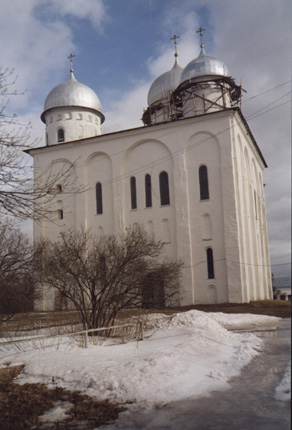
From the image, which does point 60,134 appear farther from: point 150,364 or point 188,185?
point 150,364

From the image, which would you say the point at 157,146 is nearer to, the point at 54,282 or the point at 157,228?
the point at 157,228

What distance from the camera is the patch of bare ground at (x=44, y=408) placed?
5.72 metres

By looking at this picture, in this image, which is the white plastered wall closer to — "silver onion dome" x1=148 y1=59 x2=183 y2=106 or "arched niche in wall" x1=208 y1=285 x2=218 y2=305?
"arched niche in wall" x1=208 y1=285 x2=218 y2=305

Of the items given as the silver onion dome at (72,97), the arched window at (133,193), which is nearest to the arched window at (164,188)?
the arched window at (133,193)

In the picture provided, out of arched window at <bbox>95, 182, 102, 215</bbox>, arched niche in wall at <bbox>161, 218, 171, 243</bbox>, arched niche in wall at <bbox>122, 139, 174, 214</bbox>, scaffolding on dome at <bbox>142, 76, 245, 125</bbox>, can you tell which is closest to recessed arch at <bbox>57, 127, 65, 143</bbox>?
arched window at <bbox>95, 182, 102, 215</bbox>

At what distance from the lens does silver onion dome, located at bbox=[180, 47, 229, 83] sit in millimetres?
33000

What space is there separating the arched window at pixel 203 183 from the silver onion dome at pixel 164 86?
10617mm

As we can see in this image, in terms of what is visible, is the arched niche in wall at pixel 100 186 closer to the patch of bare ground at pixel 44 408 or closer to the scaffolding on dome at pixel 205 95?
the scaffolding on dome at pixel 205 95

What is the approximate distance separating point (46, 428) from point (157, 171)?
25.2 m

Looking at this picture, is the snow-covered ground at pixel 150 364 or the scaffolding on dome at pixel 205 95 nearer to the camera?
the snow-covered ground at pixel 150 364

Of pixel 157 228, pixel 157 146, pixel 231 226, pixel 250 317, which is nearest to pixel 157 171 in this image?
pixel 157 146

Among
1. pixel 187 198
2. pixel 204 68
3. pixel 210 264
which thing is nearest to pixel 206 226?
pixel 187 198

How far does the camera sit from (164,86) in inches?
1479

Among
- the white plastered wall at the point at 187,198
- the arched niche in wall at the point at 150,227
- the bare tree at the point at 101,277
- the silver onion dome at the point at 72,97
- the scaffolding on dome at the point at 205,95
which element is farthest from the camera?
the silver onion dome at the point at 72,97
